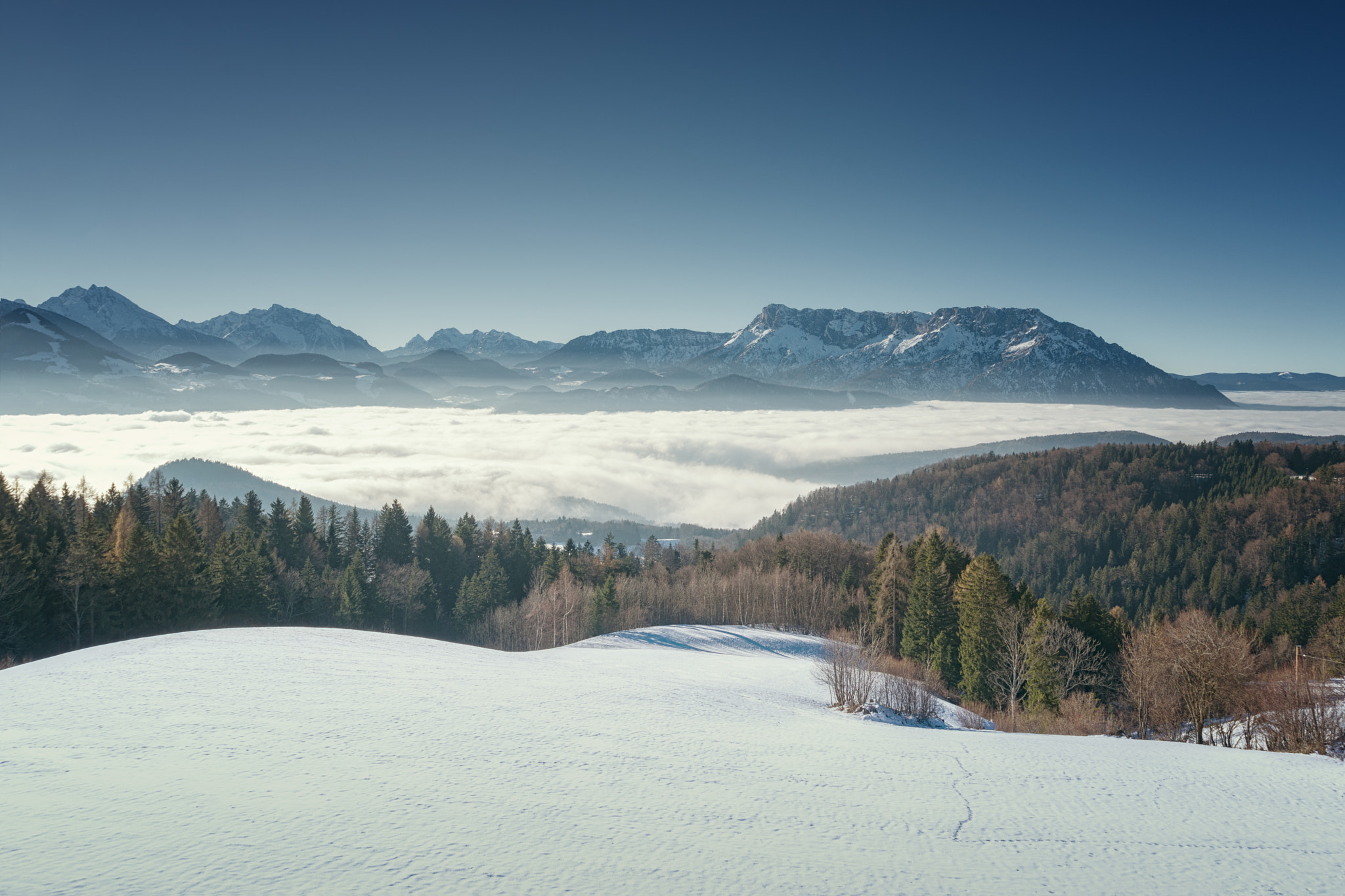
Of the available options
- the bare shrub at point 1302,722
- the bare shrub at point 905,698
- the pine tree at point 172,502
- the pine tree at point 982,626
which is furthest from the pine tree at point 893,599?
the pine tree at point 172,502

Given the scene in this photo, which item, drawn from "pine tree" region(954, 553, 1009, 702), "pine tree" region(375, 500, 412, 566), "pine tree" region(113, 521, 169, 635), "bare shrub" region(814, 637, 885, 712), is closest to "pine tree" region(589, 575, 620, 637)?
"pine tree" region(375, 500, 412, 566)

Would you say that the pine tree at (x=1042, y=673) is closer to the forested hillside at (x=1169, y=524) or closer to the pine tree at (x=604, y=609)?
the pine tree at (x=604, y=609)

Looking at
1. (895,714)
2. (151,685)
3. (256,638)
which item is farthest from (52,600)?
(895,714)

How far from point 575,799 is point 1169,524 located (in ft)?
→ 607

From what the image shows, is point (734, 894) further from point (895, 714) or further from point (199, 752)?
point (895, 714)

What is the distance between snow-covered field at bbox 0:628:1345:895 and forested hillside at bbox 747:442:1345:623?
125 metres

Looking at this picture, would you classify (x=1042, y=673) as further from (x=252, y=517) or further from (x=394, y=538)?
(x=252, y=517)

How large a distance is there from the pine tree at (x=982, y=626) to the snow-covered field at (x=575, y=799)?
27.4 m

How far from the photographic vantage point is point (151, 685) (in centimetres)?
1800

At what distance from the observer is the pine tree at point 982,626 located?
4534 centimetres

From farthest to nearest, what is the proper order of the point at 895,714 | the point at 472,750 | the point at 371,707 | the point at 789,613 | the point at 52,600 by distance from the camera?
1. the point at 789,613
2. the point at 52,600
3. the point at 895,714
4. the point at 371,707
5. the point at 472,750

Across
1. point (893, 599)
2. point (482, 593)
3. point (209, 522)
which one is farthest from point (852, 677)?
point (209, 522)

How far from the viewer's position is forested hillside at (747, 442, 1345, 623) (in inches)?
4867

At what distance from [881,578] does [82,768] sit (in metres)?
62.6
